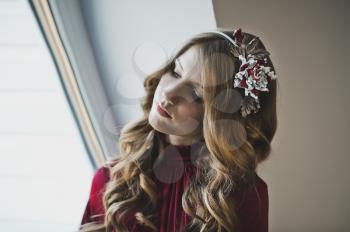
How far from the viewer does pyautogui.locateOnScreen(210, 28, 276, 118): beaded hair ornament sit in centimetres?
65

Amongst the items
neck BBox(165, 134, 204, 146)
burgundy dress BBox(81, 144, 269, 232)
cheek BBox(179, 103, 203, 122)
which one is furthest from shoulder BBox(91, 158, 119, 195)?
cheek BBox(179, 103, 203, 122)

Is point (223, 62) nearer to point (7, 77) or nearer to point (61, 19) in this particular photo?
point (61, 19)

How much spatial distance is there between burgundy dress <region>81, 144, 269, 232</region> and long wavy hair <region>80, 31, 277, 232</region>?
2cm

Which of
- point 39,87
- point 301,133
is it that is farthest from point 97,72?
point 301,133

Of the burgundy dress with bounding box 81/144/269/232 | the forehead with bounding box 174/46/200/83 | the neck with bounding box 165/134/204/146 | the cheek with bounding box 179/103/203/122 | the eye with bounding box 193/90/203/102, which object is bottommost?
the burgundy dress with bounding box 81/144/269/232

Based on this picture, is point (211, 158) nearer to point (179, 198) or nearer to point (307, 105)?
point (179, 198)

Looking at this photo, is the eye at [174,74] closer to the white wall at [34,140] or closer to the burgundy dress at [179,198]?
the burgundy dress at [179,198]

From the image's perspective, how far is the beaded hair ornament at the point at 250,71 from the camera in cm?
65

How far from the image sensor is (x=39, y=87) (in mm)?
1024

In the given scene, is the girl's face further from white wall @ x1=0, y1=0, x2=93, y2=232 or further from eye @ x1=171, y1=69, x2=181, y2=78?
white wall @ x1=0, y1=0, x2=93, y2=232

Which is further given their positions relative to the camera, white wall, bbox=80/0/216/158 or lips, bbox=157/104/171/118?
white wall, bbox=80/0/216/158

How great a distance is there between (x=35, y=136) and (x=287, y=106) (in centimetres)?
96

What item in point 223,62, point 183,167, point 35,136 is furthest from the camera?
point 35,136

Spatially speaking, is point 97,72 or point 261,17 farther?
point 97,72
